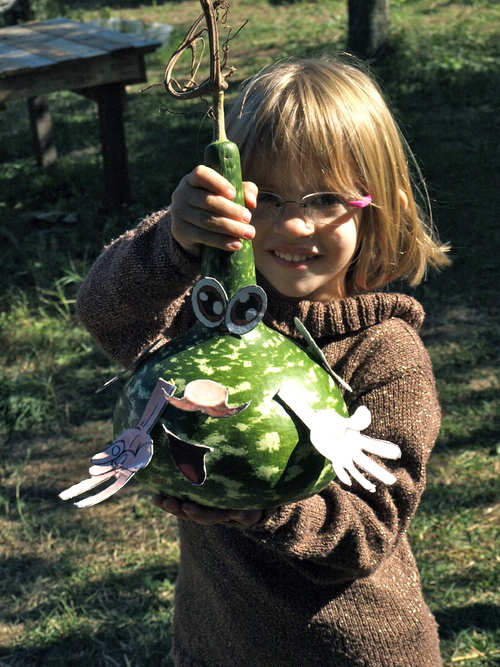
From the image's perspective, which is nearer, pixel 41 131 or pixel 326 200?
pixel 326 200

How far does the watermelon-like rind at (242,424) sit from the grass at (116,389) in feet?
5.53

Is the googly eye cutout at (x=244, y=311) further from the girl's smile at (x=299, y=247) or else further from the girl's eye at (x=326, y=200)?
the girl's eye at (x=326, y=200)

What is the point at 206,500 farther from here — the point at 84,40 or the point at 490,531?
the point at 84,40

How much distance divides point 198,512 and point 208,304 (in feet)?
1.50

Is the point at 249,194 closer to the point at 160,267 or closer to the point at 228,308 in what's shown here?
the point at 228,308

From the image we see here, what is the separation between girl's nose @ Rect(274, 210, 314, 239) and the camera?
2.05 m

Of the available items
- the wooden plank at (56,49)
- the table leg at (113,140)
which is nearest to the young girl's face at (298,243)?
the wooden plank at (56,49)

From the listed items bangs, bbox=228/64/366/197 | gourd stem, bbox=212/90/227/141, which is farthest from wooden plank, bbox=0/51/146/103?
gourd stem, bbox=212/90/227/141

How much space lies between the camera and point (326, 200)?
2.15 metres

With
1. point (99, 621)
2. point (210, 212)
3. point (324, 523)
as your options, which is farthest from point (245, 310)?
point (99, 621)

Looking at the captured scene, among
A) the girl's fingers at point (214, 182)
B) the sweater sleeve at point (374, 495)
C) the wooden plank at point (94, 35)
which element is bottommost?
the sweater sleeve at point (374, 495)

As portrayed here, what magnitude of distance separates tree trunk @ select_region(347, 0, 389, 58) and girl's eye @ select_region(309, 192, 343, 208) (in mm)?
7073

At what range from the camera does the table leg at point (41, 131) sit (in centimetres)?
771

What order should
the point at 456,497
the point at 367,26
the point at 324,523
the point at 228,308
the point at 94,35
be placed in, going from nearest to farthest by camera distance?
the point at 228,308
the point at 324,523
the point at 456,497
the point at 94,35
the point at 367,26
